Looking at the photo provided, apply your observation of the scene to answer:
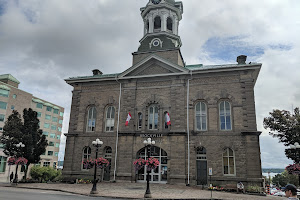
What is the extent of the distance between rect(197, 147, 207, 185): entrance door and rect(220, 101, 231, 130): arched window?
307cm

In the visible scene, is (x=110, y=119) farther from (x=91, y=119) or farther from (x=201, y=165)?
(x=201, y=165)

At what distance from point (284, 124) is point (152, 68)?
1552 centimetres

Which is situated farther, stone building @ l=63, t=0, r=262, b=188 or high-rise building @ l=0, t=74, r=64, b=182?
high-rise building @ l=0, t=74, r=64, b=182

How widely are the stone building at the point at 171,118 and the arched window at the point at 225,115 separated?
9 cm

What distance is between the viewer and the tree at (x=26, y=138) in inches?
1093

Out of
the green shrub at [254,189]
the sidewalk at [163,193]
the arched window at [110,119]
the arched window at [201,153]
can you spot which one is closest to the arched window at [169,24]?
the arched window at [110,119]

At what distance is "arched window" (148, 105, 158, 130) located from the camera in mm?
27202

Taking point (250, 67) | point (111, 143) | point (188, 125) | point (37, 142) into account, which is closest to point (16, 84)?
point (37, 142)

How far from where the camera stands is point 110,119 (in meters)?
29.2

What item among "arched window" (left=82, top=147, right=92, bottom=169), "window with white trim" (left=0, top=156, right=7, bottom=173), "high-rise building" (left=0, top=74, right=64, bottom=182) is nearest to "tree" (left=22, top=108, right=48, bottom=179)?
"arched window" (left=82, top=147, right=92, bottom=169)

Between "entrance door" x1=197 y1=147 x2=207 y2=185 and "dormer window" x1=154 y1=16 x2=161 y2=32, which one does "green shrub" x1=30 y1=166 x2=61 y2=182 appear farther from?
"dormer window" x1=154 y1=16 x2=161 y2=32

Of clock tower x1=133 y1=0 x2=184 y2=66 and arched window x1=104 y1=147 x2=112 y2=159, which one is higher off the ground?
clock tower x1=133 y1=0 x2=184 y2=66

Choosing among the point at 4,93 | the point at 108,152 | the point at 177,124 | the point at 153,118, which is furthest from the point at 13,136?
the point at 4,93

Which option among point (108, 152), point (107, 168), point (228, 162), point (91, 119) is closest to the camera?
point (228, 162)
